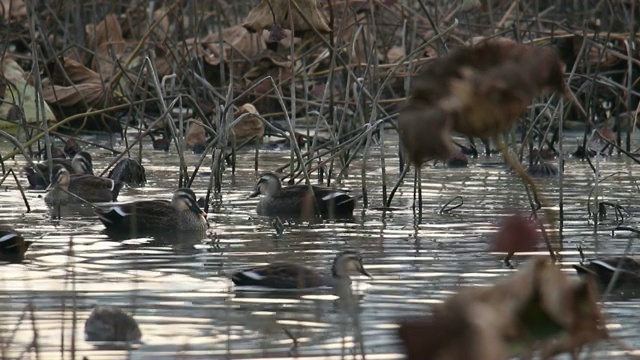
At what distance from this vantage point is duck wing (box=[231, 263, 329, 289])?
6.84m

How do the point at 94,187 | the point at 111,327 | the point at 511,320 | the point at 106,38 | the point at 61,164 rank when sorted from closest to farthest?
the point at 511,320
the point at 111,327
the point at 94,187
the point at 61,164
the point at 106,38

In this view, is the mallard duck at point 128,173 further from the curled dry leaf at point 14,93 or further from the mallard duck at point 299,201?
the curled dry leaf at point 14,93

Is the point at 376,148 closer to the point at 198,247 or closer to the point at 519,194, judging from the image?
the point at 519,194

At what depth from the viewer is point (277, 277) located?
685 centimetres

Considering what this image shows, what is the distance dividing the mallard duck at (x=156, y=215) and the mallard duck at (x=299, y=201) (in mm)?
636

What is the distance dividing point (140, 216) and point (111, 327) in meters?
4.08

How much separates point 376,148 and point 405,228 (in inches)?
223

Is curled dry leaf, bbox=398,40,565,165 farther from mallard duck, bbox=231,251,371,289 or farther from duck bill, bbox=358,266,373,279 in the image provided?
duck bill, bbox=358,266,373,279

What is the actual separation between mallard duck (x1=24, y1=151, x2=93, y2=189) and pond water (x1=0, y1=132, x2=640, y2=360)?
0.59 ft

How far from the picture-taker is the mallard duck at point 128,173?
11.7 metres

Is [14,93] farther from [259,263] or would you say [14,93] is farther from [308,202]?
[259,263]

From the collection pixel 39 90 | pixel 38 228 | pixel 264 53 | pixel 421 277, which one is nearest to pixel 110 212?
pixel 38 228

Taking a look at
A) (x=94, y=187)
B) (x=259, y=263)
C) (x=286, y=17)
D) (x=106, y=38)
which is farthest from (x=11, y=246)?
(x=106, y=38)

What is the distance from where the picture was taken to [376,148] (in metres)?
14.8
